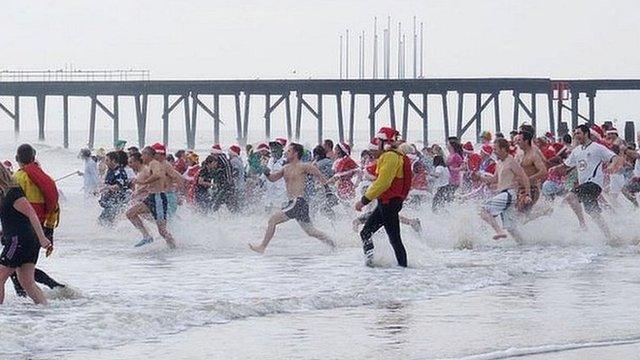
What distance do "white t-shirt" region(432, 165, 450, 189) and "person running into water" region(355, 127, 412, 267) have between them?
24.2 ft

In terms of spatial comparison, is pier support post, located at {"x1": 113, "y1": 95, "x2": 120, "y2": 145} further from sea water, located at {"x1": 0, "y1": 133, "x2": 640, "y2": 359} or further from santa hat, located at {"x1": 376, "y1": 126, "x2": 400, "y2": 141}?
santa hat, located at {"x1": 376, "y1": 126, "x2": 400, "y2": 141}

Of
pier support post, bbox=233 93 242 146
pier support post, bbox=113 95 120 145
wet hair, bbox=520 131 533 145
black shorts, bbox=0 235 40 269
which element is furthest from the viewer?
pier support post, bbox=233 93 242 146

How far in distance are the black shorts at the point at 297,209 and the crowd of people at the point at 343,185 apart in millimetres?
11

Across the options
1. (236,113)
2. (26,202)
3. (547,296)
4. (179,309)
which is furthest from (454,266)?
(236,113)

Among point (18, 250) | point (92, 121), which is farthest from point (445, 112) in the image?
point (18, 250)

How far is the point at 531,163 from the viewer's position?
18.2m

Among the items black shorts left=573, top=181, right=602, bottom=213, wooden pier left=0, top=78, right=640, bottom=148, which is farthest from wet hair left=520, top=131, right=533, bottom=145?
wooden pier left=0, top=78, right=640, bottom=148

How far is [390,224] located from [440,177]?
784 centimetres

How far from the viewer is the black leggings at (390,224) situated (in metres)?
15.4

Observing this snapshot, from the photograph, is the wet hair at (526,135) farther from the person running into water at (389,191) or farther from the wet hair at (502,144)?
the person running into water at (389,191)

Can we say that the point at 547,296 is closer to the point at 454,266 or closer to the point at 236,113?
the point at 454,266

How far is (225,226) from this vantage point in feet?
71.8

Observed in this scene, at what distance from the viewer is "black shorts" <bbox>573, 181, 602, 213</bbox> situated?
18562 millimetres

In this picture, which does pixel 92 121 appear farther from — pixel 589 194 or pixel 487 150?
pixel 589 194
